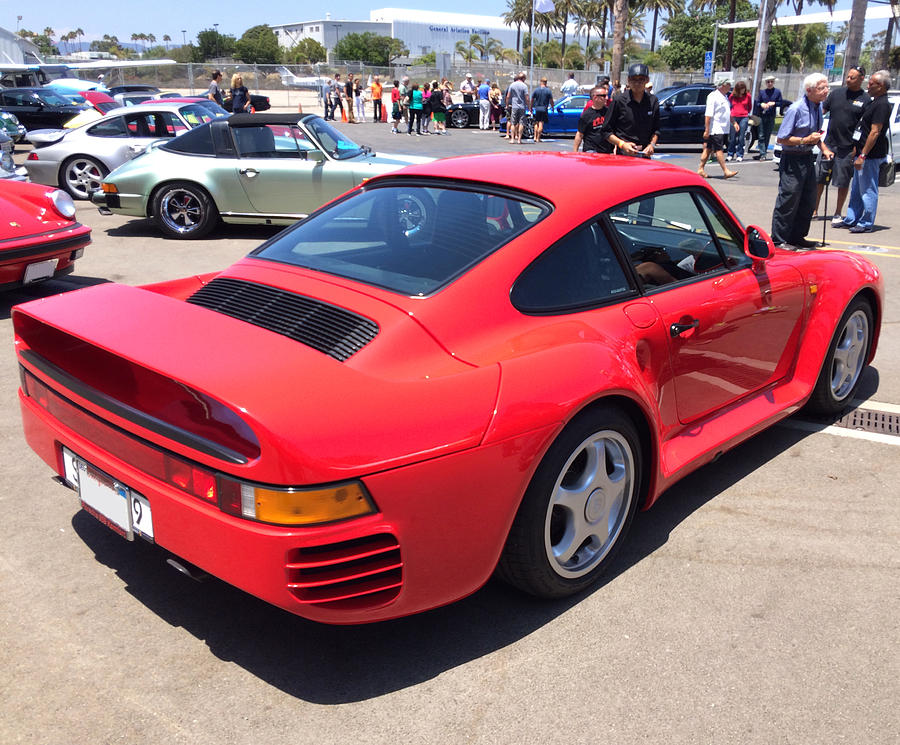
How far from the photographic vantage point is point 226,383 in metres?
2.24

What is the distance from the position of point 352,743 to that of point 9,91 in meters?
22.5

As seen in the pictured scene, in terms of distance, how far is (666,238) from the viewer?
3.74m

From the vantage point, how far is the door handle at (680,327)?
126 inches

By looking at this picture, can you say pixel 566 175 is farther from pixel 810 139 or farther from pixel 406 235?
pixel 810 139

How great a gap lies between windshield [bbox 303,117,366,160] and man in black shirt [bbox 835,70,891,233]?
19.3ft

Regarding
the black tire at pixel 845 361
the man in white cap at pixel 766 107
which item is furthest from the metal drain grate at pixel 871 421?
the man in white cap at pixel 766 107

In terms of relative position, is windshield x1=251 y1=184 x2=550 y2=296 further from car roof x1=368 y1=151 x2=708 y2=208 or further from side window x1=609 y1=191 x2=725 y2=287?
side window x1=609 y1=191 x2=725 y2=287

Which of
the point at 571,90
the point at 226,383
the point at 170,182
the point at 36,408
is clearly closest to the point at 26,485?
the point at 36,408

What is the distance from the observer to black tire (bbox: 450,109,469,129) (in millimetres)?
28375

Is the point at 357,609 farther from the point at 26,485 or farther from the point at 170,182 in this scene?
the point at 170,182

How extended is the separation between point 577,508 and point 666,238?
1497 mm

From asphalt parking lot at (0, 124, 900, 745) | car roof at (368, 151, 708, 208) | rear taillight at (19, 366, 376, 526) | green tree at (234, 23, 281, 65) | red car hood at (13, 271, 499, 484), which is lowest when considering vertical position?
asphalt parking lot at (0, 124, 900, 745)

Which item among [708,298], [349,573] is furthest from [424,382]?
[708,298]

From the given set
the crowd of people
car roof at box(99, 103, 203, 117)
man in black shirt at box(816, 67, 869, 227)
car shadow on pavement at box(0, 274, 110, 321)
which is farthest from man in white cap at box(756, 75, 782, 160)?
car shadow on pavement at box(0, 274, 110, 321)
